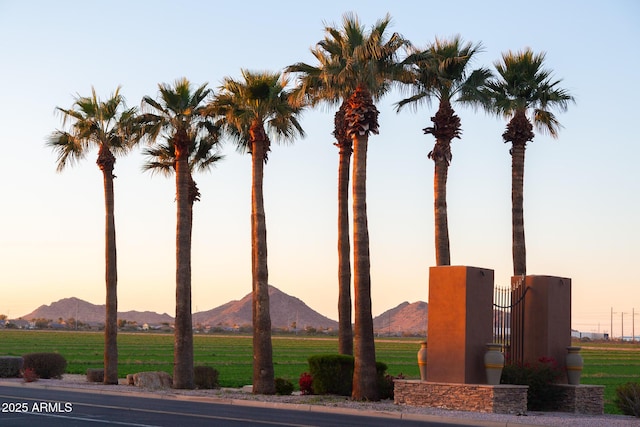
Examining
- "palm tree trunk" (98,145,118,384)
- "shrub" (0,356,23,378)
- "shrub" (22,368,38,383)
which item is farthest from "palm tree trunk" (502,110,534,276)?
"shrub" (0,356,23,378)

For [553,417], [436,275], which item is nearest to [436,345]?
[436,275]

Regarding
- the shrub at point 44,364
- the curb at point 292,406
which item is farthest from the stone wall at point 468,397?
the shrub at point 44,364

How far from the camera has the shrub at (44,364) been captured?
130 feet

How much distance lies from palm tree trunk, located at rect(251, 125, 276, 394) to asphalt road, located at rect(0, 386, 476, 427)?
13.5 ft

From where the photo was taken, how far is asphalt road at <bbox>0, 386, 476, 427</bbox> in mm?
21250

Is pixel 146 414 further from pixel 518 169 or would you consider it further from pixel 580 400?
pixel 518 169

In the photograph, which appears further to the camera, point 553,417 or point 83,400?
point 83,400

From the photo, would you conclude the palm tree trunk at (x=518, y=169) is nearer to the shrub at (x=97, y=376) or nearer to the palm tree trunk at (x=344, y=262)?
the palm tree trunk at (x=344, y=262)

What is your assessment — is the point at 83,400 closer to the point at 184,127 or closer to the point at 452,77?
the point at 184,127

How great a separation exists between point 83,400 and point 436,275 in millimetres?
10833

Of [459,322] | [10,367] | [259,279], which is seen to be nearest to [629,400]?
[459,322]

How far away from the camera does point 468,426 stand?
77.9 feet

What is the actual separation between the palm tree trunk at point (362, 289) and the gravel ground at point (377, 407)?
0.72m

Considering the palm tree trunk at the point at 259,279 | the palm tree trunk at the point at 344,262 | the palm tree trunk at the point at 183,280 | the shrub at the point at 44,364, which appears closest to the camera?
the palm tree trunk at the point at 259,279
